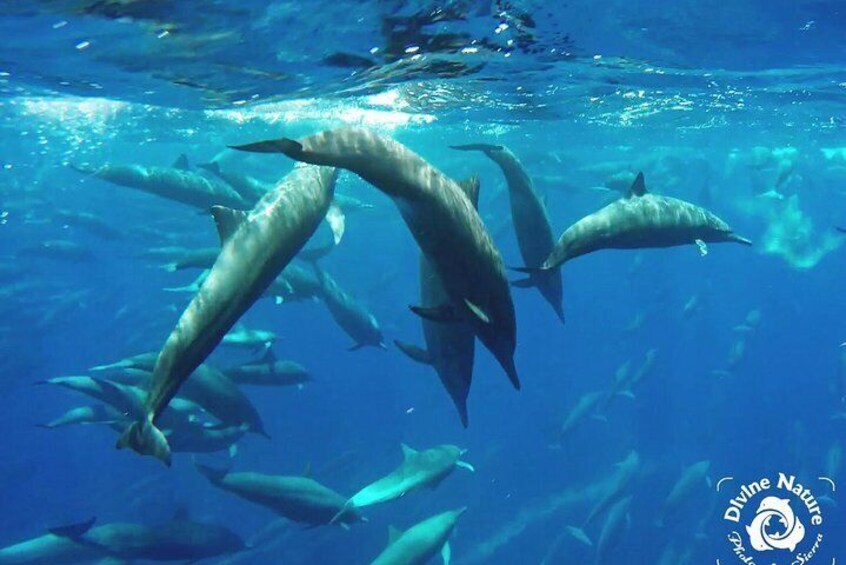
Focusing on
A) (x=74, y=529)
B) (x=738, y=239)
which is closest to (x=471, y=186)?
(x=738, y=239)

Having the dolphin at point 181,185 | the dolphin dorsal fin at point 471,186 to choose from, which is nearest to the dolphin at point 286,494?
the dolphin at point 181,185

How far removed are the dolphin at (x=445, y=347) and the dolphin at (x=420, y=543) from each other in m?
6.25

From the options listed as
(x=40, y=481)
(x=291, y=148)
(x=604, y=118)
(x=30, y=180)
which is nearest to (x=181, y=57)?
(x=291, y=148)

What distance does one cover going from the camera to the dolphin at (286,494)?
10.8 m

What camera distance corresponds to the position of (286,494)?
426 inches

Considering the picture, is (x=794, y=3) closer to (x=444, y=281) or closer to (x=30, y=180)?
(x=444, y=281)

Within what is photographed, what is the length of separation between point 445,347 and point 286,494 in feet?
22.5

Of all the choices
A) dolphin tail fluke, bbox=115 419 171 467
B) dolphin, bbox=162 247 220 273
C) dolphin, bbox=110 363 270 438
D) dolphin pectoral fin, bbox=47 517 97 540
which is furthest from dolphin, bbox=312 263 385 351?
dolphin tail fluke, bbox=115 419 171 467

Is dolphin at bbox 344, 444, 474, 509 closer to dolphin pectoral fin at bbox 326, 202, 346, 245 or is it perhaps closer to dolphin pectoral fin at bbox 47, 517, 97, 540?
dolphin pectoral fin at bbox 47, 517, 97, 540

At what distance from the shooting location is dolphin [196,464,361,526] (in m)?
10.8

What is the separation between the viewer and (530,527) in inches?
953

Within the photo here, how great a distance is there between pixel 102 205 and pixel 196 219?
46.7ft

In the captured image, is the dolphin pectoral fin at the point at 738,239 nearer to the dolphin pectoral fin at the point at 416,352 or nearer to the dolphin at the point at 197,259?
the dolphin pectoral fin at the point at 416,352

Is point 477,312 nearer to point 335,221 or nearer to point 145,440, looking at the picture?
point 145,440
